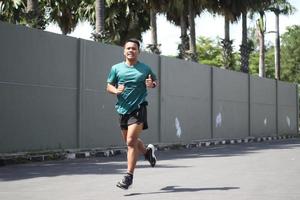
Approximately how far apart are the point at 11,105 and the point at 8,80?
533mm

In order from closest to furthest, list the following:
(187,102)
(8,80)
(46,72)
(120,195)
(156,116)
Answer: (120,195), (8,80), (46,72), (156,116), (187,102)

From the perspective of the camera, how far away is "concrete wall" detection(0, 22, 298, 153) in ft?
45.9

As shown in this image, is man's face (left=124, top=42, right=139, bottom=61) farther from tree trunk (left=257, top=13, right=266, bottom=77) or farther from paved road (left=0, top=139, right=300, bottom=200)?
tree trunk (left=257, top=13, right=266, bottom=77)

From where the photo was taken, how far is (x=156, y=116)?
804 inches

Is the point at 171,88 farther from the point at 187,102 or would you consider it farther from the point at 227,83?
the point at 227,83

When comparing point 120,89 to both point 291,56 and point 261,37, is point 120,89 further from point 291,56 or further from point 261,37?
point 291,56

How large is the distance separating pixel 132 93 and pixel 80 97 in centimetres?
871

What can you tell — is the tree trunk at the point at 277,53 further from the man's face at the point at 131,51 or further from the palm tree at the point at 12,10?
the man's face at the point at 131,51

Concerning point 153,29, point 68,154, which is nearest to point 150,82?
point 68,154

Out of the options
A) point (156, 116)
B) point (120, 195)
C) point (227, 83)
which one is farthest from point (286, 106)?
point (120, 195)

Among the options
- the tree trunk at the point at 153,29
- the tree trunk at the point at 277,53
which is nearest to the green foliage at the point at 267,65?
the tree trunk at the point at 277,53

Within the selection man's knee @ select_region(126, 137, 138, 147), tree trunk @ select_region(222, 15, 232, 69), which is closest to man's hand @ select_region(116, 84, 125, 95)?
man's knee @ select_region(126, 137, 138, 147)

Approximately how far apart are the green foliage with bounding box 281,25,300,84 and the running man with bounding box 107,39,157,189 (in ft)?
204

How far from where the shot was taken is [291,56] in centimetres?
6956
